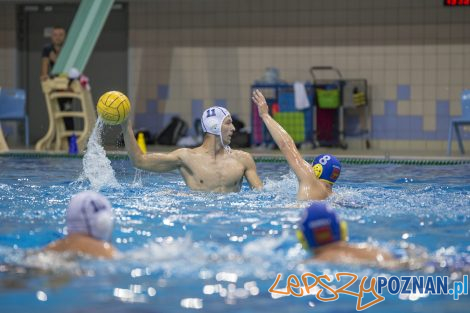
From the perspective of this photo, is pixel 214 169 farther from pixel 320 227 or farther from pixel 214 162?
pixel 320 227

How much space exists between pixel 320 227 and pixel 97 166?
533 centimetres

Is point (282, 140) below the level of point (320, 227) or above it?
above

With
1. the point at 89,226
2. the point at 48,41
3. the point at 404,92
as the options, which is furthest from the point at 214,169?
the point at 48,41

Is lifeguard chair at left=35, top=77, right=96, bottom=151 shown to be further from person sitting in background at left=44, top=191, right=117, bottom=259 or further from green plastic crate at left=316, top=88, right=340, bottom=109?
person sitting in background at left=44, top=191, right=117, bottom=259

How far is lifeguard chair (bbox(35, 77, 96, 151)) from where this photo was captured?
12.6 meters

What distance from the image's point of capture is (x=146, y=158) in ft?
22.6

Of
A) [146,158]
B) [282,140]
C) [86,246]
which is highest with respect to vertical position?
[282,140]

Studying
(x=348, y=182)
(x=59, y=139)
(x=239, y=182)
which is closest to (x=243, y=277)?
(x=239, y=182)

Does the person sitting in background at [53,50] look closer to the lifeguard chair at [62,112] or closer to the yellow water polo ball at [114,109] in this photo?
the lifeguard chair at [62,112]

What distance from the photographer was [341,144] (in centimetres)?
1373

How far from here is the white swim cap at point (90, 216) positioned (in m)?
4.34

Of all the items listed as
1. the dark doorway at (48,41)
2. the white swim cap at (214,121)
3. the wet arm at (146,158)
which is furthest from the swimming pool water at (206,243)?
the dark doorway at (48,41)

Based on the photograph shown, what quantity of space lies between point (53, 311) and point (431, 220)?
124 inches

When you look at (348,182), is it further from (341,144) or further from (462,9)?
(462,9)
